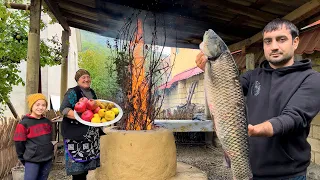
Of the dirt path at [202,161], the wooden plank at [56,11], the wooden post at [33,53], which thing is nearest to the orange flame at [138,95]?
the wooden post at [33,53]

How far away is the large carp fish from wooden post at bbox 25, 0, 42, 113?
398cm

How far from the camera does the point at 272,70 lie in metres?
1.76

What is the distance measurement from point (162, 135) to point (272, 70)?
247 centimetres

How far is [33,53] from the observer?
4957 mm

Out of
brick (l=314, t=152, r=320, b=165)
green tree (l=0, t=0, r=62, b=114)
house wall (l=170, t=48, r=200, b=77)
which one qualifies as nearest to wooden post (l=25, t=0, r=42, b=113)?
green tree (l=0, t=0, r=62, b=114)

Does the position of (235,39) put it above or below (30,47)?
above

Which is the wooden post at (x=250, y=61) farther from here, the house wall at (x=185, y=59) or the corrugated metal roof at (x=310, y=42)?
the house wall at (x=185, y=59)

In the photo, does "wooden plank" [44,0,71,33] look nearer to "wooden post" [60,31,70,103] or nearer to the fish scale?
"wooden post" [60,31,70,103]

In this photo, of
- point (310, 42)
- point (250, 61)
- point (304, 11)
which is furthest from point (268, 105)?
point (250, 61)

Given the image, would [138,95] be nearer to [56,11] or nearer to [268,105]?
[268,105]

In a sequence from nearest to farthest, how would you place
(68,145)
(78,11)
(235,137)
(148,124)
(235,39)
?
(235,137), (68,145), (148,124), (78,11), (235,39)

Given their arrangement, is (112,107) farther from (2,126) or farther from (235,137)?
(235,137)

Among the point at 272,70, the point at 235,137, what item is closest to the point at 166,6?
the point at 272,70

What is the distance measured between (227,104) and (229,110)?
3cm
